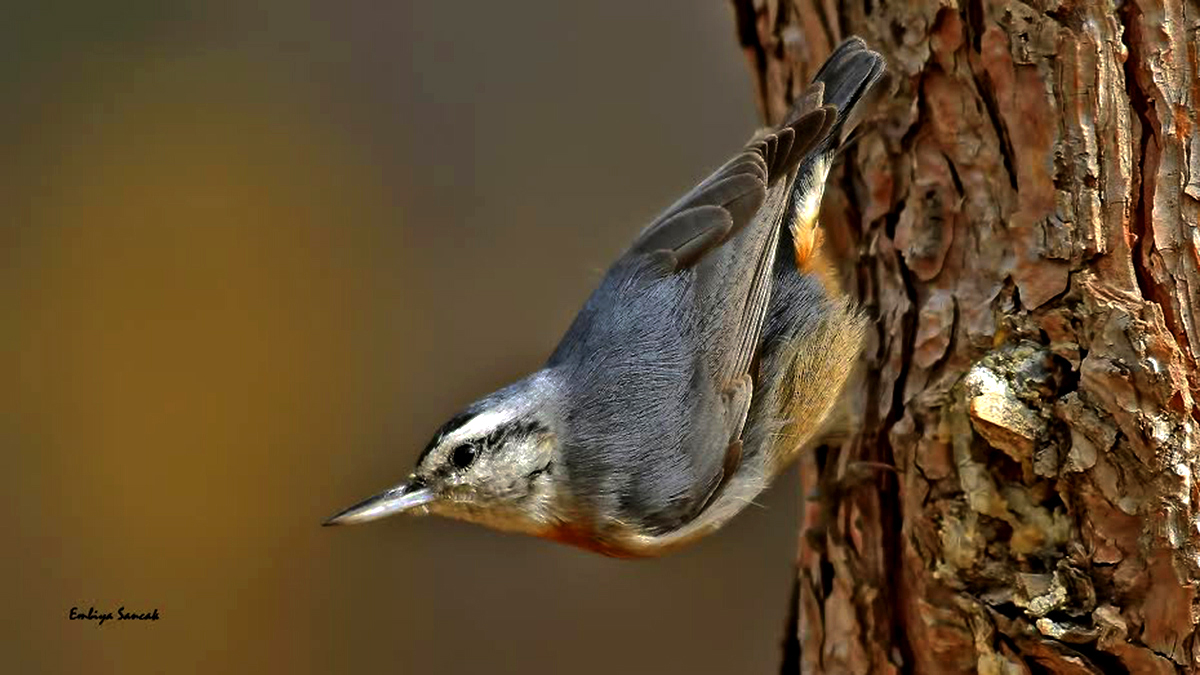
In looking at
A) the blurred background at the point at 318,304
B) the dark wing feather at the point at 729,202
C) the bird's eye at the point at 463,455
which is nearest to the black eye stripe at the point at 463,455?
the bird's eye at the point at 463,455

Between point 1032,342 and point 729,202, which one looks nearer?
point 1032,342

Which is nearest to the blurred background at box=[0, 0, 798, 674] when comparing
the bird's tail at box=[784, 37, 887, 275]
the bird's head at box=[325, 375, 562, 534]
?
the bird's tail at box=[784, 37, 887, 275]

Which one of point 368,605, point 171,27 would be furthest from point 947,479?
point 171,27

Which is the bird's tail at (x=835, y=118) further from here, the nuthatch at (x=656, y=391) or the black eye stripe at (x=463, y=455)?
the black eye stripe at (x=463, y=455)

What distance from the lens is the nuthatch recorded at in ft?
7.04

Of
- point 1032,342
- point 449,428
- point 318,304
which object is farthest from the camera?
point 318,304

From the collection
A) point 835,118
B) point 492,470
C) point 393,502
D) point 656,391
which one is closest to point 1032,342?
point 835,118

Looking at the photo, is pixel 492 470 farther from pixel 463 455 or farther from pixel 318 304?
pixel 318 304

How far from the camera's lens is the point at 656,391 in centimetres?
218

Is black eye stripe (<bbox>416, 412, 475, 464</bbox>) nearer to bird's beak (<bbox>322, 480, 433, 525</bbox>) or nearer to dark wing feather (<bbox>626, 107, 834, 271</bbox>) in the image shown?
bird's beak (<bbox>322, 480, 433, 525</bbox>)

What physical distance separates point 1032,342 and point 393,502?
3.49ft

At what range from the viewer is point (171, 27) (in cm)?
338

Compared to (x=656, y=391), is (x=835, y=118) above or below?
above

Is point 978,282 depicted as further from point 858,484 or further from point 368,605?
point 368,605
